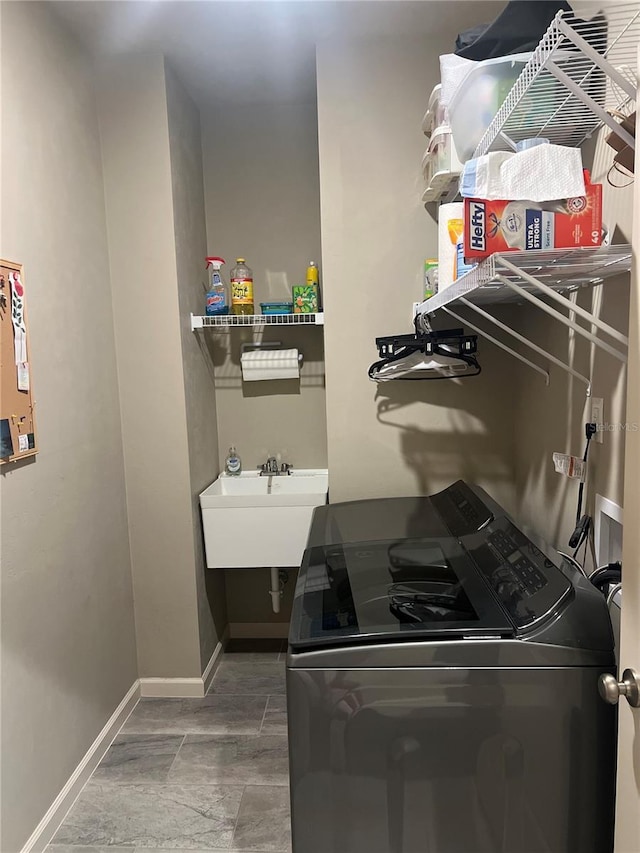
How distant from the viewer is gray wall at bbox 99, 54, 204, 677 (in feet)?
7.56

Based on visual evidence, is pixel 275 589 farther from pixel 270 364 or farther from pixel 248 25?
pixel 248 25

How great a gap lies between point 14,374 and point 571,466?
1.64m

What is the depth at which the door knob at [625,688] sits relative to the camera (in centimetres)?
88

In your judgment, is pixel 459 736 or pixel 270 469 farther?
pixel 270 469

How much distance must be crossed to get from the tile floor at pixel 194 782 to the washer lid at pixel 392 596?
0.95 m

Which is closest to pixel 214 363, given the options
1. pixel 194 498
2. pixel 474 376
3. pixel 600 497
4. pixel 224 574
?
pixel 194 498

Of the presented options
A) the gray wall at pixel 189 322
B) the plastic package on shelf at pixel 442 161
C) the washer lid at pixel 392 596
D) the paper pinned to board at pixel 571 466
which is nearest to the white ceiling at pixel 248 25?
the gray wall at pixel 189 322

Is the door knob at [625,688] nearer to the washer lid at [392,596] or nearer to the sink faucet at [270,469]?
the washer lid at [392,596]

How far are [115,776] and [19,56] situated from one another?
2.48m

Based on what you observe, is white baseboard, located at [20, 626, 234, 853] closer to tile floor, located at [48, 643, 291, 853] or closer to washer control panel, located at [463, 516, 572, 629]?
tile floor, located at [48, 643, 291, 853]

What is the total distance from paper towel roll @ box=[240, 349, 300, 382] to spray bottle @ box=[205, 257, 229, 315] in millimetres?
259

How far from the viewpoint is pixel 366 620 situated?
1215 millimetres

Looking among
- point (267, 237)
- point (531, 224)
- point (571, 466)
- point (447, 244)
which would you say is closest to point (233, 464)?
point (267, 237)

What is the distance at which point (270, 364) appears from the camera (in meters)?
2.73
